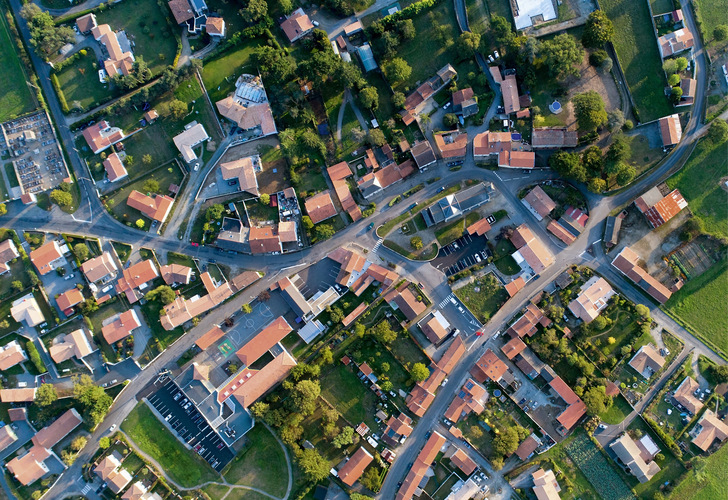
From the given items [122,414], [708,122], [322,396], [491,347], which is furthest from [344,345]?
[708,122]

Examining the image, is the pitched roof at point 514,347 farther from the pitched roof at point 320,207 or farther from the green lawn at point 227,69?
the green lawn at point 227,69

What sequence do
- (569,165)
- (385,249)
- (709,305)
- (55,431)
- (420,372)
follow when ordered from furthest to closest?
1. (385,249)
2. (709,305)
3. (55,431)
4. (420,372)
5. (569,165)

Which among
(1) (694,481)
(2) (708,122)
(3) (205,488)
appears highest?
(2) (708,122)

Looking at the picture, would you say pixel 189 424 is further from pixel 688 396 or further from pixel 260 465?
pixel 688 396

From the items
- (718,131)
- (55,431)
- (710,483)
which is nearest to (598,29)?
(718,131)

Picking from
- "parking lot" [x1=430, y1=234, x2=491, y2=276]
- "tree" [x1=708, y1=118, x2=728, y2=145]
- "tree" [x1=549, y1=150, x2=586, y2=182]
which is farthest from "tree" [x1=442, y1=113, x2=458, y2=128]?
"tree" [x1=708, y1=118, x2=728, y2=145]

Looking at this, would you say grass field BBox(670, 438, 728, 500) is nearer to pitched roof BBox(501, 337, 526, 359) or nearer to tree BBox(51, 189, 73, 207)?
pitched roof BBox(501, 337, 526, 359)

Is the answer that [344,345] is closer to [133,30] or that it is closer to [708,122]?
[133,30]
